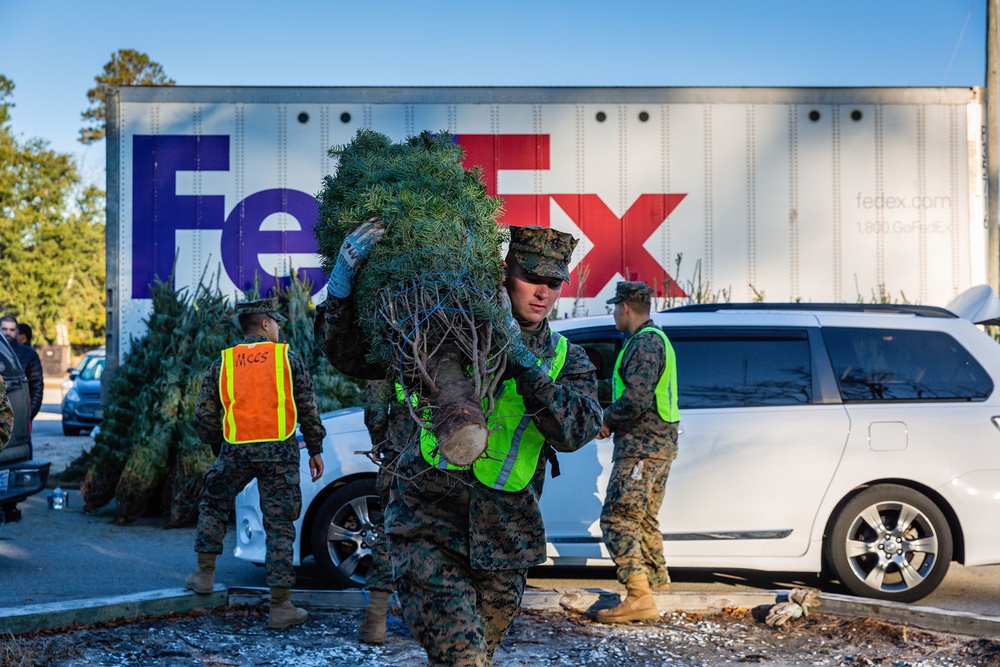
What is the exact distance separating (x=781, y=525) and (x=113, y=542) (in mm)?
5547

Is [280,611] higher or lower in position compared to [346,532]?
lower

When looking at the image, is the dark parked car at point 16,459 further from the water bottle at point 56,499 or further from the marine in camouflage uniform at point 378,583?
the marine in camouflage uniform at point 378,583

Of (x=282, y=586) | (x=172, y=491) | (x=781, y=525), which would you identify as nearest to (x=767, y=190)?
(x=781, y=525)

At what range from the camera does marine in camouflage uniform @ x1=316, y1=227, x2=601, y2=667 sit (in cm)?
335

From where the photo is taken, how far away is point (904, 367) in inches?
290

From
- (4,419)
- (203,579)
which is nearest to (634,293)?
(203,579)

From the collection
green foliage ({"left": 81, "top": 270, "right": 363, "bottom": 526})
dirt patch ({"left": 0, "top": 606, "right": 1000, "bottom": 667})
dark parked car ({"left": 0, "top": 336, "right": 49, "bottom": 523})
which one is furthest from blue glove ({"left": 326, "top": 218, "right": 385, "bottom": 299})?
green foliage ({"left": 81, "top": 270, "right": 363, "bottom": 526})

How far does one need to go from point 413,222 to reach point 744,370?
14.7 ft

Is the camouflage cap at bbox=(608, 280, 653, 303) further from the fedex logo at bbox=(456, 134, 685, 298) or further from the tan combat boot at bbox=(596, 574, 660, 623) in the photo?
the fedex logo at bbox=(456, 134, 685, 298)

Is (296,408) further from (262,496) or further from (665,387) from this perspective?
(665,387)

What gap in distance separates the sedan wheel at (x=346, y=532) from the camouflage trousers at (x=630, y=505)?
5.38 feet

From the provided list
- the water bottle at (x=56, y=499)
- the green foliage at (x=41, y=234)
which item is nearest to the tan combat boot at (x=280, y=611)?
the water bottle at (x=56, y=499)

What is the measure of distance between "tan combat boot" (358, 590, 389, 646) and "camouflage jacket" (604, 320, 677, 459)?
67.2 inches

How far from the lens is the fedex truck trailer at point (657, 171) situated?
1179cm
